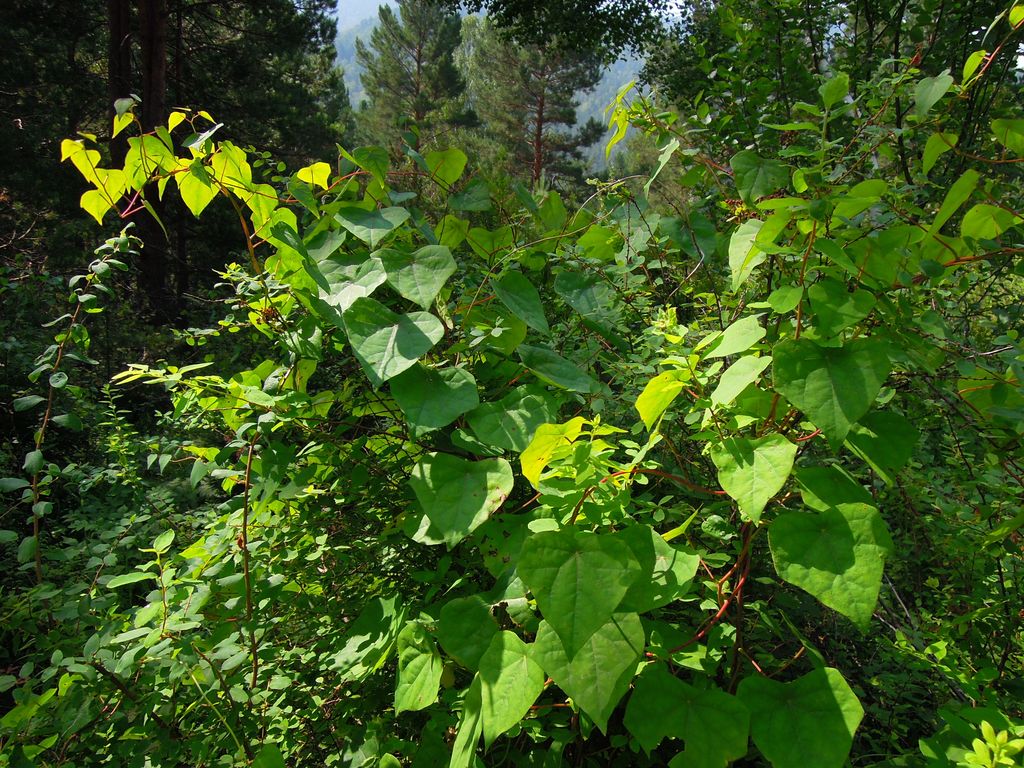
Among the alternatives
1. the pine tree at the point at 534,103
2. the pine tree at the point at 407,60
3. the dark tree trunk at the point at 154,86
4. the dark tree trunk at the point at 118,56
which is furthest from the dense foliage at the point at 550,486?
the pine tree at the point at 407,60

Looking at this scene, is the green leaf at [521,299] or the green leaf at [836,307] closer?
the green leaf at [836,307]

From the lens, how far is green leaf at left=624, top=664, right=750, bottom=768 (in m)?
0.73

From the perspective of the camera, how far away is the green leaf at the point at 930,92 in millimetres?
759

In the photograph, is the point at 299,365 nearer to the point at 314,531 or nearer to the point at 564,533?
the point at 314,531

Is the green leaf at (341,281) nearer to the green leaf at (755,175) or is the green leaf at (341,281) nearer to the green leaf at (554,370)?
the green leaf at (554,370)

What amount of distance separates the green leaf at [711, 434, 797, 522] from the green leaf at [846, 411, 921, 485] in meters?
0.13

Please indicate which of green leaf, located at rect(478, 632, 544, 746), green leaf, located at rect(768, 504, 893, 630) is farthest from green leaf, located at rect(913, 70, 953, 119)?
green leaf, located at rect(478, 632, 544, 746)

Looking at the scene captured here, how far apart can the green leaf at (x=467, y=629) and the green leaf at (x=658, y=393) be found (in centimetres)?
36

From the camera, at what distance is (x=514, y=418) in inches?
35.2

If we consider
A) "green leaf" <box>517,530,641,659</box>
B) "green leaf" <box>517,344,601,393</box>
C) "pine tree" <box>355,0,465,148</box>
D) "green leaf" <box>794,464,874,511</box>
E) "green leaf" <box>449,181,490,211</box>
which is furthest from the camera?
"pine tree" <box>355,0,465,148</box>

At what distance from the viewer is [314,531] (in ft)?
4.06

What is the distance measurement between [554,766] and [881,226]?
1087 millimetres

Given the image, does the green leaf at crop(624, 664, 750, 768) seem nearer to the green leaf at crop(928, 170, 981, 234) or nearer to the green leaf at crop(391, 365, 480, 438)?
the green leaf at crop(391, 365, 480, 438)

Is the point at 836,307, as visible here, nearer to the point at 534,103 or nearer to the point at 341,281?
the point at 341,281
